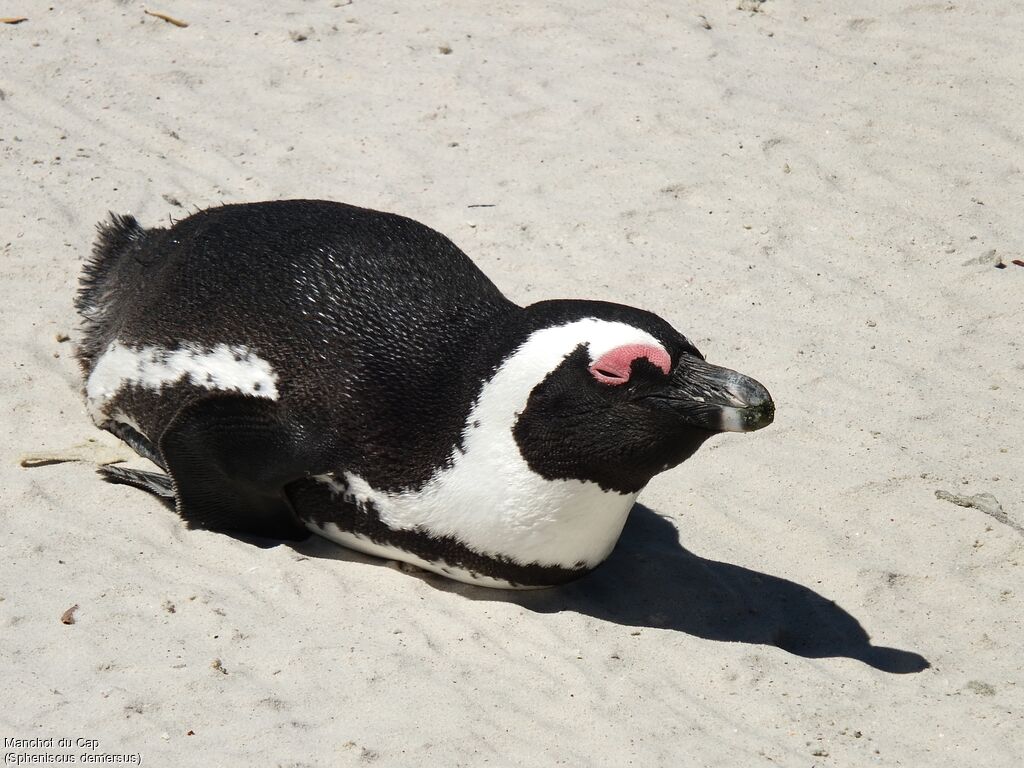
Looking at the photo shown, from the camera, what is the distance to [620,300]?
7344 millimetres

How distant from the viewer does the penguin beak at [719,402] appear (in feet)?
15.5

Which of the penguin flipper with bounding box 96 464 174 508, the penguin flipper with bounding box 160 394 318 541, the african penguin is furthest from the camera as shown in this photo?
the penguin flipper with bounding box 96 464 174 508

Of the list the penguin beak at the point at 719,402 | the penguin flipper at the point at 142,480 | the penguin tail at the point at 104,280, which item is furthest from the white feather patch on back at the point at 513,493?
the penguin tail at the point at 104,280

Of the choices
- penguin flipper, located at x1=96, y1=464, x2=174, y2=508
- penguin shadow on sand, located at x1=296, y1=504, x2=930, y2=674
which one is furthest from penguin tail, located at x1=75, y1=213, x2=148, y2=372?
penguin shadow on sand, located at x1=296, y1=504, x2=930, y2=674

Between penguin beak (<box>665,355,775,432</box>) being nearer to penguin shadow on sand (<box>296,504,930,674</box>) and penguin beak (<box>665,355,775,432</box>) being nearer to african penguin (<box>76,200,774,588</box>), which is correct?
african penguin (<box>76,200,774,588</box>)

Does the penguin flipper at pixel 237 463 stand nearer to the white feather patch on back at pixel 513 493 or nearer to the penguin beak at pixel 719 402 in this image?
the white feather patch on back at pixel 513 493

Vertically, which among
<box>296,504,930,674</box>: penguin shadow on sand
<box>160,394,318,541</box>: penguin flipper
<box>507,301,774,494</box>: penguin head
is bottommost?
<box>296,504,930,674</box>: penguin shadow on sand

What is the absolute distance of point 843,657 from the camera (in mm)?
5223

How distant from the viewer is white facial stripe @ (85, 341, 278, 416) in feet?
17.1

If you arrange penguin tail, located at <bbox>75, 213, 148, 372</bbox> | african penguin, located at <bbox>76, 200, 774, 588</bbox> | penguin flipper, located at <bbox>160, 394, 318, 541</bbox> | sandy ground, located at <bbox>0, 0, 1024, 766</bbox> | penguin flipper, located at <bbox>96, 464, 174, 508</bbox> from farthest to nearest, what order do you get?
penguin tail, located at <bbox>75, 213, 148, 372</bbox> < penguin flipper, located at <bbox>96, 464, 174, 508</bbox> < penguin flipper, located at <bbox>160, 394, 318, 541</bbox> < african penguin, located at <bbox>76, 200, 774, 588</bbox> < sandy ground, located at <bbox>0, 0, 1024, 766</bbox>

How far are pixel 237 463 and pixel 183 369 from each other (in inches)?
17.5

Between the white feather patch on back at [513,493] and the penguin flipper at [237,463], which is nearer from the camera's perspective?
the white feather patch on back at [513,493]

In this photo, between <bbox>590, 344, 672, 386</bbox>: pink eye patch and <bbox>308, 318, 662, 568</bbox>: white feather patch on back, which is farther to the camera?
<bbox>308, 318, 662, 568</bbox>: white feather patch on back

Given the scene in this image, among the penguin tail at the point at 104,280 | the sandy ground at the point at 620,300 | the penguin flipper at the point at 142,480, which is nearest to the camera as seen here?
the sandy ground at the point at 620,300
